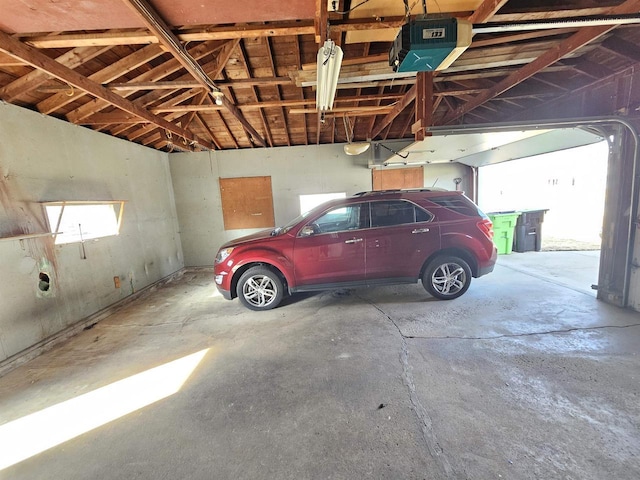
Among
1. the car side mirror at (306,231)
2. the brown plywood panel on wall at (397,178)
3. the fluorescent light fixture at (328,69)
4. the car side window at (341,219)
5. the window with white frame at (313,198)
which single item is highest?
the fluorescent light fixture at (328,69)

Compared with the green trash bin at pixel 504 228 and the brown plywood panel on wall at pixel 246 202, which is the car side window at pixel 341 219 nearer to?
the brown plywood panel on wall at pixel 246 202

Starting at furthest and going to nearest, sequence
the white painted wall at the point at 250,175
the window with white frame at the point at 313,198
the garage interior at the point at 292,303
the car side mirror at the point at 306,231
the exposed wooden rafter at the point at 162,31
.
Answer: the window with white frame at the point at 313,198 < the white painted wall at the point at 250,175 < the car side mirror at the point at 306,231 < the exposed wooden rafter at the point at 162,31 < the garage interior at the point at 292,303

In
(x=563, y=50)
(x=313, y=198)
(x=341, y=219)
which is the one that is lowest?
(x=341, y=219)

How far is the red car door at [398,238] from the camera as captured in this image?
148 inches

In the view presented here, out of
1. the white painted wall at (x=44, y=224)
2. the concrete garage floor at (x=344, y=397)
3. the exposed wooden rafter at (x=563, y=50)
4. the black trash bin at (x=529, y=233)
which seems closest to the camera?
the concrete garage floor at (x=344, y=397)

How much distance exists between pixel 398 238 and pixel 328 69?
7.86 feet

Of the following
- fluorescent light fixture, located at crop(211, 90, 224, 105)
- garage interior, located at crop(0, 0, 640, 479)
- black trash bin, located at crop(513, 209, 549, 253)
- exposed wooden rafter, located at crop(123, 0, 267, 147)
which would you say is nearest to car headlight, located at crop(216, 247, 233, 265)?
garage interior, located at crop(0, 0, 640, 479)

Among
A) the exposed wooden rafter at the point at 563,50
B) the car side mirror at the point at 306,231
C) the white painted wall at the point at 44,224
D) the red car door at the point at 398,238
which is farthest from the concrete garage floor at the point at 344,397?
the exposed wooden rafter at the point at 563,50

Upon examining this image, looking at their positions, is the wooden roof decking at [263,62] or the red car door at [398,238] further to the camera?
the red car door at [398,238]

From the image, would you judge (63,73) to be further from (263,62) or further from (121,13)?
(263,62)

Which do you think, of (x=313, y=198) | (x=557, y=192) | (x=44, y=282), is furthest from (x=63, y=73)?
(x=557, y=192)

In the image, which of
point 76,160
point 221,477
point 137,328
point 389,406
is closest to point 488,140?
point 389,406

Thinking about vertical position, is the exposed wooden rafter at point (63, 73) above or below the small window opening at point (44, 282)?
above

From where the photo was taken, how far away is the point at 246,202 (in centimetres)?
677
